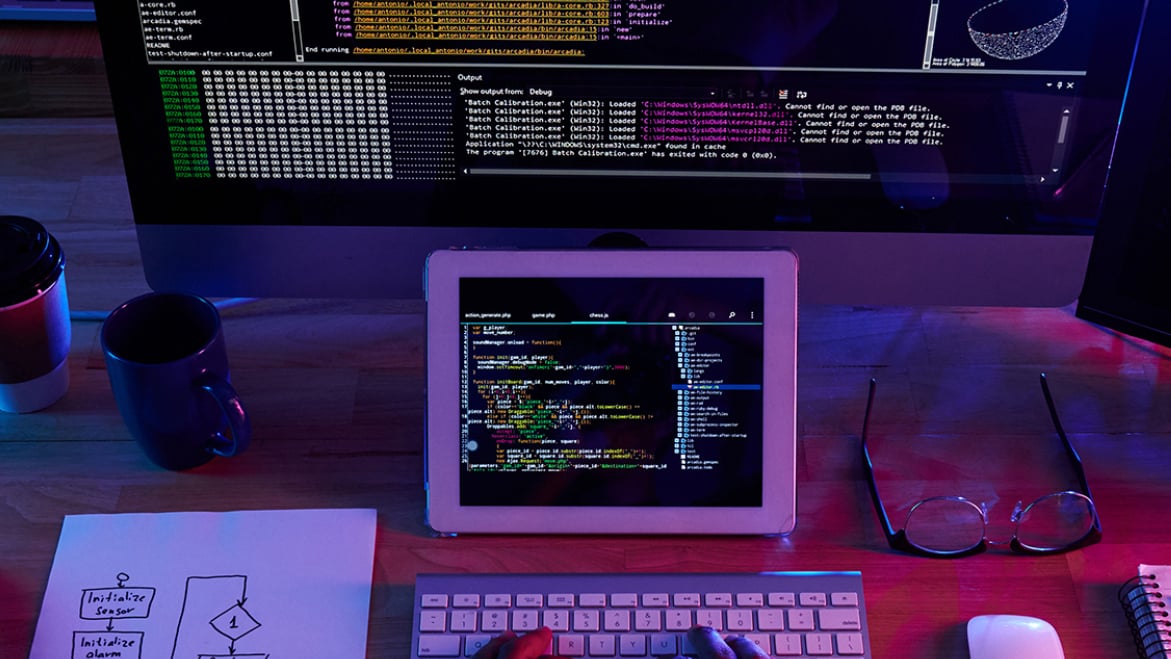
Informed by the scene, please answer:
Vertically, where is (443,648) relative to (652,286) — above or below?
below

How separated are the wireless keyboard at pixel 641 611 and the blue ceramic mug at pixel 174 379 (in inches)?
8.8

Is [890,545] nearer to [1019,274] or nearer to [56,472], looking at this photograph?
[1019,274]

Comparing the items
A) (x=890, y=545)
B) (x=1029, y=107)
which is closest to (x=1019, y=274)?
(x=1029, y=107)

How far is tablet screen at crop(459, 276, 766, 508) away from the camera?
3.02ft

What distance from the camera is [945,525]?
0.96 metres

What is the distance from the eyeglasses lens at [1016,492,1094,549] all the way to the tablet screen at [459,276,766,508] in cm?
23

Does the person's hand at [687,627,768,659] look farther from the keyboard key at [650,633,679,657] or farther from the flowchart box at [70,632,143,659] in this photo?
the flowchart box at [70,632,143,659]

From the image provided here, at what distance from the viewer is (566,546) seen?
941 mm

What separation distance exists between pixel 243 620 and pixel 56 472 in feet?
0.80

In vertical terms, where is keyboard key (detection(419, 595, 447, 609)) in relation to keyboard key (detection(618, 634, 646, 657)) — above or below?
above

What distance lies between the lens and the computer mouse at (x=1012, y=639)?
0.85 m

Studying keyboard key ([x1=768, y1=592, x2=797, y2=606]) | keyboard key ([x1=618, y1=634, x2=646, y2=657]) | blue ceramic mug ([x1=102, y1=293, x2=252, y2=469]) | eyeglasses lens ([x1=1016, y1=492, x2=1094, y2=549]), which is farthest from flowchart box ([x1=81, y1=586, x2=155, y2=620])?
eyeglasses lens ([x1=1016, y1=492, x2=1094, y2=549])

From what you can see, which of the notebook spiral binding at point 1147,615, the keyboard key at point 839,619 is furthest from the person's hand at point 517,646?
the notebook spiral binding at point 1147,615

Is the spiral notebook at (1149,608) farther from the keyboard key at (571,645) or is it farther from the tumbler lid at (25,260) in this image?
the tumbler lid at (25,260)
